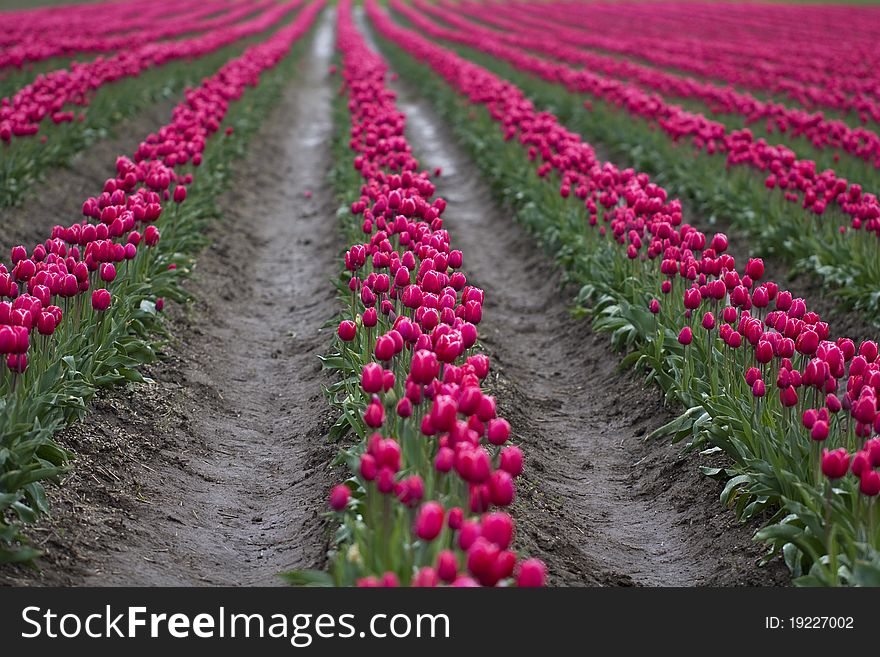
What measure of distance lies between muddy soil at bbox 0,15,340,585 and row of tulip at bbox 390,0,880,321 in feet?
17.0

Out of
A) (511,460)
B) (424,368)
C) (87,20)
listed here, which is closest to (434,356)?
(424,368)

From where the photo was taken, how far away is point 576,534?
6.57m

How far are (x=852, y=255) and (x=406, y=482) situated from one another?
7.68m

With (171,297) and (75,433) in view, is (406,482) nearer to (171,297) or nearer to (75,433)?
(75,433)

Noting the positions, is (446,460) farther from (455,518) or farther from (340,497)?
(340,497)

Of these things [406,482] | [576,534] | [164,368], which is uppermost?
[406,482]

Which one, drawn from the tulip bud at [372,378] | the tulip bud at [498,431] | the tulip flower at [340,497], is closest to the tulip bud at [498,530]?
the tulip flower at [340,497]

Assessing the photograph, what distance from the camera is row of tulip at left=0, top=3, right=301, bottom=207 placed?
13.0 m

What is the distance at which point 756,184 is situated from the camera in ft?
45.5

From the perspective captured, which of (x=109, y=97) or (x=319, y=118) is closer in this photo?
(x=109, y=97)

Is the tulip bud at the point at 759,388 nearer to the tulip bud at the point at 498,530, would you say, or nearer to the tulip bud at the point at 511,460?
the tulip bud at the point at 511,460

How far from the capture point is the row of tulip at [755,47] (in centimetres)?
2278

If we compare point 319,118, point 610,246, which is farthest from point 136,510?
point 319,118
